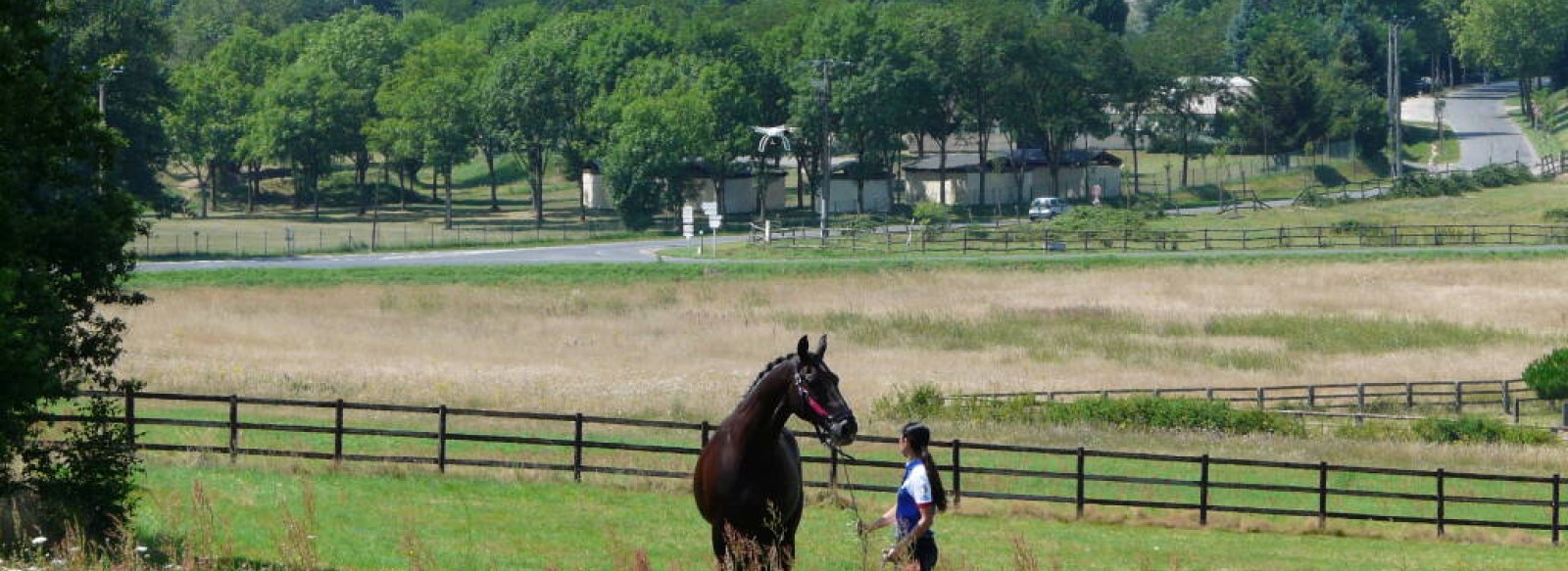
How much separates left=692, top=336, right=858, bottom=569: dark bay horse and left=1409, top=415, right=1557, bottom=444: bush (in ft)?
85.7

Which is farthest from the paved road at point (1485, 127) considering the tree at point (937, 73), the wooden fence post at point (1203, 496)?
the wooden fence post at point (1203, 496)

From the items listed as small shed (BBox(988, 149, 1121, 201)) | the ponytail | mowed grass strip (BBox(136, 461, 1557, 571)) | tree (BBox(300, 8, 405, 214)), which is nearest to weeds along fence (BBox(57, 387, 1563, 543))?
mowed grass strip (BBox(136, 461, 1557, 571))

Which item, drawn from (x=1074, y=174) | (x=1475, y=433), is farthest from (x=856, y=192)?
(x=1475, y=433)

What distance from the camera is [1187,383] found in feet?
157

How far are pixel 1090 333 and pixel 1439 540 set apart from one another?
31.8 m

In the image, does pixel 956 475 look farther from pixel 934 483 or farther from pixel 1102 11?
pixel 1102 11

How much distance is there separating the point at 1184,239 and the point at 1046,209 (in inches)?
780

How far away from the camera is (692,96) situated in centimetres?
10425

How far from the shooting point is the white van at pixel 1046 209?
103 metres

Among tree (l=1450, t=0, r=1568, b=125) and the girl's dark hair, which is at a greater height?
tree (l=1450, t=0, r=1568, b=125)

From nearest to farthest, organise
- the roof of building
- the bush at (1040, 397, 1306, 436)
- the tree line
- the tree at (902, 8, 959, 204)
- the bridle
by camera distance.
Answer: the bridle, the bush at (1040, 397, 1306, 436), the tree line, the tree at (902, 8, 959, 204), the roof of building

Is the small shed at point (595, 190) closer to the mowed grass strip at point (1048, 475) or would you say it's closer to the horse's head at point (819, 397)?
the mowed grass strip at point (1048, 475)

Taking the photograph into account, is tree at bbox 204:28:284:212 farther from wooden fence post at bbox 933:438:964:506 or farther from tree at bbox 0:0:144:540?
tree at bbox 0:0:144:540

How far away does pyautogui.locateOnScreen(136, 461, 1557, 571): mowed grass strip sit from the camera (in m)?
20.8
